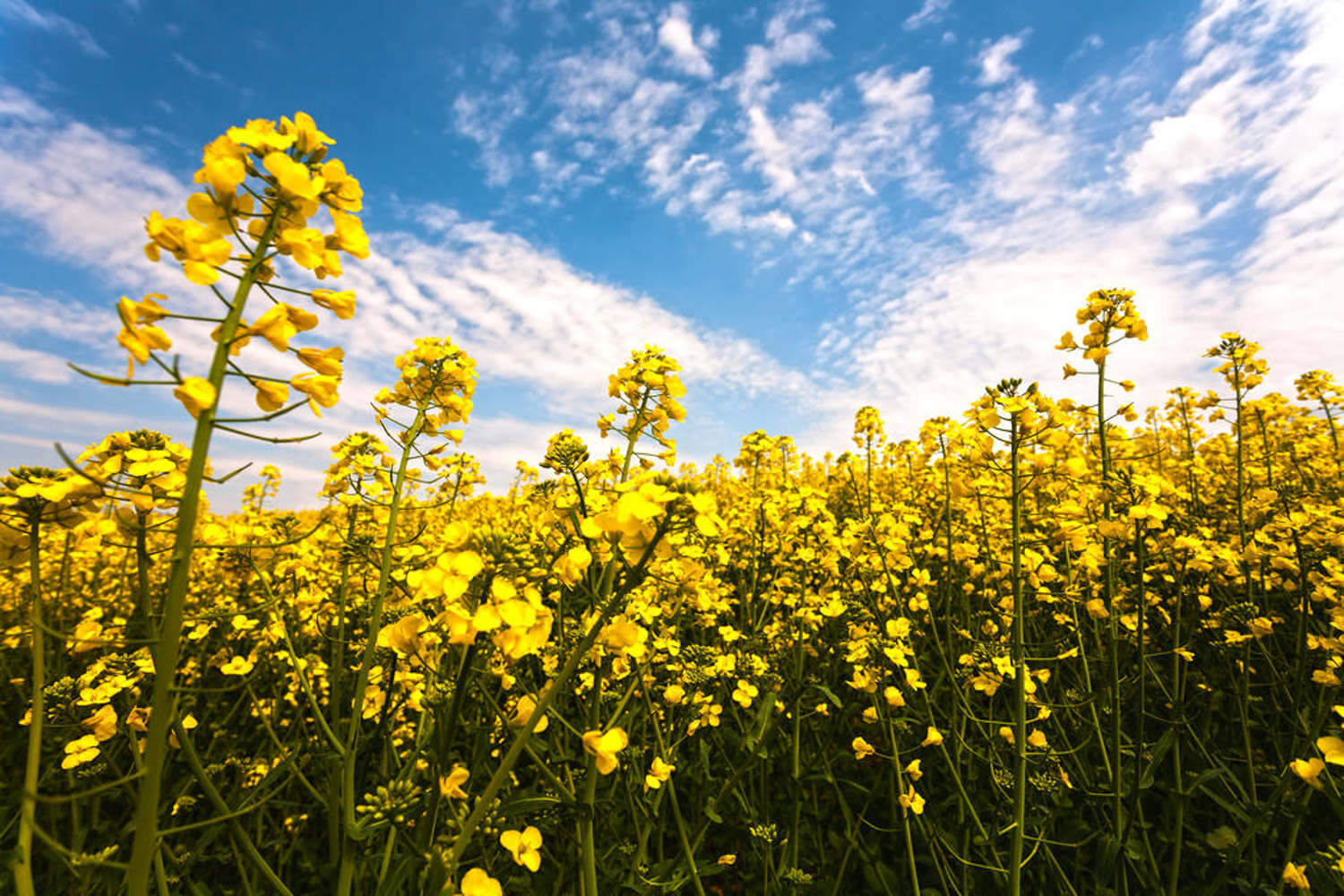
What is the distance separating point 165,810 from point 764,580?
4921mm

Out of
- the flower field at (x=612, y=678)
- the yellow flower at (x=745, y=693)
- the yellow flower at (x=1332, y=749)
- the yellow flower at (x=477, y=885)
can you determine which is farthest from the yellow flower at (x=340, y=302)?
the yellow flower at (x=1332, y=749)

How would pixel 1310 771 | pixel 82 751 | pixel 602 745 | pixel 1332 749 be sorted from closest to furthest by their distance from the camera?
1. pixel 602 745
2. pixel 1332 749
3. pixel 1310 771
4. pixel 82 751

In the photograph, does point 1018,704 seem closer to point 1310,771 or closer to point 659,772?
point 1310,771

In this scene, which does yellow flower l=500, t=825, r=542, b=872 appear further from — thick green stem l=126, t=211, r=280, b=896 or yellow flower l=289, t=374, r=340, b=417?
yellow flower l=289, t=374, r=340, b=417

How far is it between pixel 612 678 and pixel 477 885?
1530 mm

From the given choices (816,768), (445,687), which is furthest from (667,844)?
(445,687)

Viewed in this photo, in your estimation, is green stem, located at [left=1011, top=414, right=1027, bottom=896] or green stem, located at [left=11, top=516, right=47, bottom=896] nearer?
green stem, located at [left=11, top=516, right=47, bottom=896]

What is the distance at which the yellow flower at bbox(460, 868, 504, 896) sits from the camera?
141 centimetres

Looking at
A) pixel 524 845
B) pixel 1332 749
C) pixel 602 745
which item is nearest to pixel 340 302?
pixel 602 745

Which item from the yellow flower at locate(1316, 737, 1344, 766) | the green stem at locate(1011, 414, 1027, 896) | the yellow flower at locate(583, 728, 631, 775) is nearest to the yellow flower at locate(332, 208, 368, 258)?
the yellow flower at locate(583, 728, 631, 775)

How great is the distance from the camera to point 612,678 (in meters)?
2.94

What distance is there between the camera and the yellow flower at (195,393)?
3.85 ft

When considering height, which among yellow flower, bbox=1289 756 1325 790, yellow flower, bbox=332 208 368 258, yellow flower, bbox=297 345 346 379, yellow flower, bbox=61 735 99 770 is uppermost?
yellow flower, bbox=332 208 368 258

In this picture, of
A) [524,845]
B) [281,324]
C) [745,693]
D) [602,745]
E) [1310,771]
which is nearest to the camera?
[281,324]
